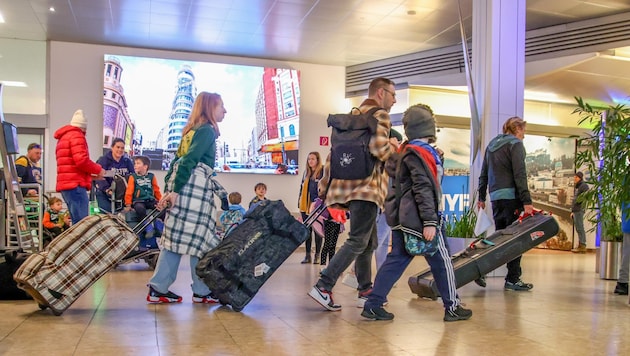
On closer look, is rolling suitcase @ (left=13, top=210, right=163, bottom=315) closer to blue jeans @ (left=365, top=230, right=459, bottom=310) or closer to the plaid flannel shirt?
the plaid flannel shirt

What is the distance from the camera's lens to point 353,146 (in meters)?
4.47

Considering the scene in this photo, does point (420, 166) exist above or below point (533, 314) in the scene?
above

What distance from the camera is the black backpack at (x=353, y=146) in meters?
4.45

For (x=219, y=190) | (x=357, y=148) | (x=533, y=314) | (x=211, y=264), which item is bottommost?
(x=533, y=314)

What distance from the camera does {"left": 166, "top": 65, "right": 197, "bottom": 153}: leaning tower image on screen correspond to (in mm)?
13641

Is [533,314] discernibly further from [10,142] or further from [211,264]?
[10,142]

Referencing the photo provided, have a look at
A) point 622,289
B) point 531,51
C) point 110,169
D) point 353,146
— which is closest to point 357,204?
point 353,146

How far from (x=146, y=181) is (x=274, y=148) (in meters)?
6.87

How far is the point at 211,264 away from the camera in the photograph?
4316 millimetres

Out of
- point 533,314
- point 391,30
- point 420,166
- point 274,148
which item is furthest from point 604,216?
point 274,148

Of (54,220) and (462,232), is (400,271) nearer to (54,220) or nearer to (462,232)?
(462,232)

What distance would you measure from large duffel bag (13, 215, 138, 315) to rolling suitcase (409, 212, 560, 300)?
2.19m

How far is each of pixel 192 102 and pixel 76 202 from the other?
7739 millimetres

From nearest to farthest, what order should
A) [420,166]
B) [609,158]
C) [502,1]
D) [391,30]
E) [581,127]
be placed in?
[420,166]
[609,158]
[502,1]
[391,30]
[581,127]
